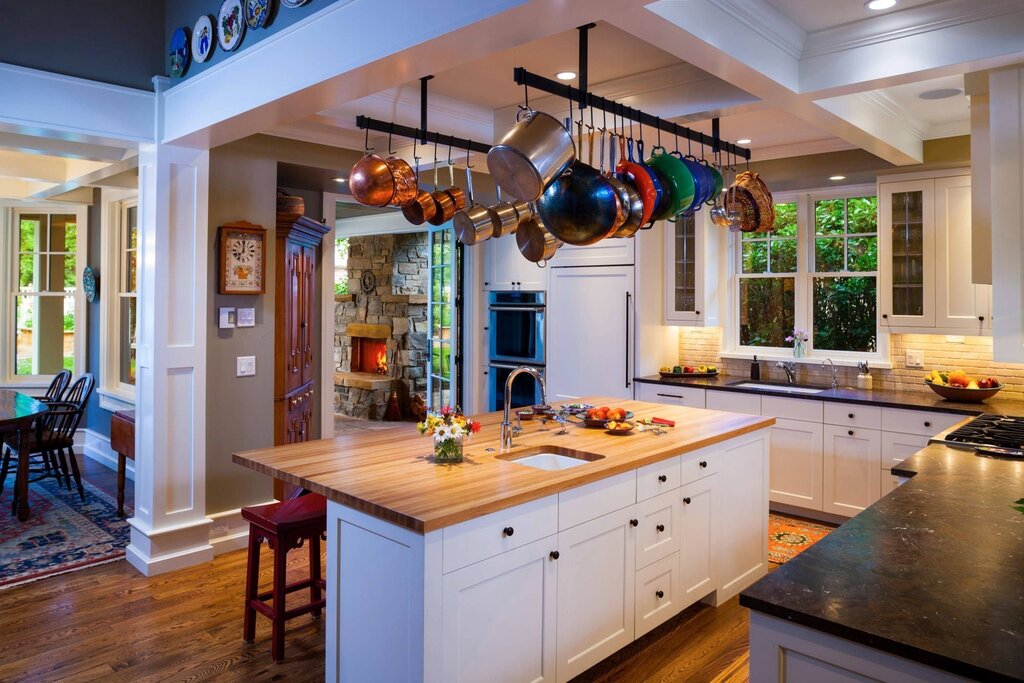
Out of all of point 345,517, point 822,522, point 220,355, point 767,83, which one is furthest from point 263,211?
point 822,522

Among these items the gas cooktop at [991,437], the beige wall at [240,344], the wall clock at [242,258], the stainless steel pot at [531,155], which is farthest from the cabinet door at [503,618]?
the wall clock at [242,258]

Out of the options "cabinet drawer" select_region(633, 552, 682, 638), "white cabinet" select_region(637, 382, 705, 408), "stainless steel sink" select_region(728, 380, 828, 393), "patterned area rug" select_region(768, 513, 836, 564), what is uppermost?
"stainless steel sink" select_region(728, 380, 828, 393)

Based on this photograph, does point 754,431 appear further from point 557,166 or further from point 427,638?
point 427,638

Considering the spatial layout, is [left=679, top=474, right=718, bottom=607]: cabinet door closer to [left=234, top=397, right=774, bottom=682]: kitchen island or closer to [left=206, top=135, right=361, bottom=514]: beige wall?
[left=234, top=397, right=774, bottom=682]: kitchen island

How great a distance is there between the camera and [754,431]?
145 inches

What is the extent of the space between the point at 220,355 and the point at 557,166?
2.68 m

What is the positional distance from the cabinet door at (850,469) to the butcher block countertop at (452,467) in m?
1.27

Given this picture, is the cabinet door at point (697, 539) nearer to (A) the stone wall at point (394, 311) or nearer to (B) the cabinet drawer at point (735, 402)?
(B) the cabinet drawer at point (735, 402)

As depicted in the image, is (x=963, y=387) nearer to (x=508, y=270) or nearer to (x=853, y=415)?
(x=853, y=415)

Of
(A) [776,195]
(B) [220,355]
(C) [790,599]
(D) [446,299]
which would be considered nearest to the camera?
(C) [790,599]

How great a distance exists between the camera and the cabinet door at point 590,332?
214 inches

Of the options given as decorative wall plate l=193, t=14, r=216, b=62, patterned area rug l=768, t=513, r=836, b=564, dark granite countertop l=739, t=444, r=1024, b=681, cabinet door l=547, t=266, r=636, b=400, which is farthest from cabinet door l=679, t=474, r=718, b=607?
decorative wall plate l=193, t=14, r=216, b=62

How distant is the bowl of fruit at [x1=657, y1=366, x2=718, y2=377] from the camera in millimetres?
5586

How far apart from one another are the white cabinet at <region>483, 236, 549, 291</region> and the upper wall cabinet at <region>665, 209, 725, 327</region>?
102cm
